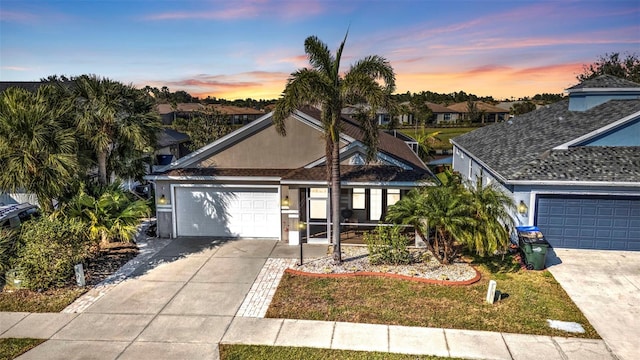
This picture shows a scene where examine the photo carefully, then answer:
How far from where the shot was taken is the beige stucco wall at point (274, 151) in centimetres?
1650

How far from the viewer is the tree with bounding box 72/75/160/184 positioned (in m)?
14.1

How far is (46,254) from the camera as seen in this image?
460 inches

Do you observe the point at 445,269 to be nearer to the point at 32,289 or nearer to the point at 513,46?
the point at 32,289

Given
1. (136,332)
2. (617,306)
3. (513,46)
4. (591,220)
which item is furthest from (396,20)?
(136,332)

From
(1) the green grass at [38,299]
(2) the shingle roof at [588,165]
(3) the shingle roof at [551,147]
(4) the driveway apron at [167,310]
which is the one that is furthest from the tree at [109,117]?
(2) the shingle roof at [588,165]

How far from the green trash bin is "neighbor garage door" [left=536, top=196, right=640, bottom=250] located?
1.51 meters

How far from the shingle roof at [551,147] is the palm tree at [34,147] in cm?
1471

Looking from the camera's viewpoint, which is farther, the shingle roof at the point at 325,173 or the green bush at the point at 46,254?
the shingle roof at the point at 325,173

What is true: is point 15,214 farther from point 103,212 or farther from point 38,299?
point 38,299

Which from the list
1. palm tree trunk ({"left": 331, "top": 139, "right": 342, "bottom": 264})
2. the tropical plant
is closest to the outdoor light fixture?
palm tree trunk ({"left": 331, "top": 139, "right": 342, "bottom": 264})

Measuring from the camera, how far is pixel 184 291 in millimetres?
11930

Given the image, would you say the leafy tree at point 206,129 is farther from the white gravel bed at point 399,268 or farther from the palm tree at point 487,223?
the palm tree at point 487,223

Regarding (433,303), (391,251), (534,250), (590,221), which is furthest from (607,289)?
(391,251)

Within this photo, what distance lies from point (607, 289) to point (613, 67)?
4779cm
